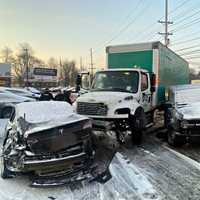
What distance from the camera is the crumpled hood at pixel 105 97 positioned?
8883mm

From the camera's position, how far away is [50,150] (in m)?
5.87

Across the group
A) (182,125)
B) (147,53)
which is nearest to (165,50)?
(147,53)

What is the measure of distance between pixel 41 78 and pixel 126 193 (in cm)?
8142

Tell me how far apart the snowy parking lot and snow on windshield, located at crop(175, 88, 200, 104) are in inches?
108

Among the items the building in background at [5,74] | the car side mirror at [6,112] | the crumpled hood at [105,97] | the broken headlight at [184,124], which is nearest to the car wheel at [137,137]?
the crumpled hood at [105,97]

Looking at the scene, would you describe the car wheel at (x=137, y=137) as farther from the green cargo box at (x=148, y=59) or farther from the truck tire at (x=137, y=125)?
the green cargo box at (x=148, y=59)

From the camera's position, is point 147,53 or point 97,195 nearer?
point 97,195

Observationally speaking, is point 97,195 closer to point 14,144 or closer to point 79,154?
point 79,154

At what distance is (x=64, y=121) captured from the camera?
647cm

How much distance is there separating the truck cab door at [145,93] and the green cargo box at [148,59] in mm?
916

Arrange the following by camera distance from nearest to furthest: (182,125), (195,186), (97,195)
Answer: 1. (97,195)
2. (195,186)
3. (182,125)

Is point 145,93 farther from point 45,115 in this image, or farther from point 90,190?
point 90,190

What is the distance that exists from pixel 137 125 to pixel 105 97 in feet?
4.03

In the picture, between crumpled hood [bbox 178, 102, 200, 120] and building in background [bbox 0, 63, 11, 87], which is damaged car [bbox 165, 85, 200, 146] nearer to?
crumpled hood [bbox 178, 102, 200, 120]
